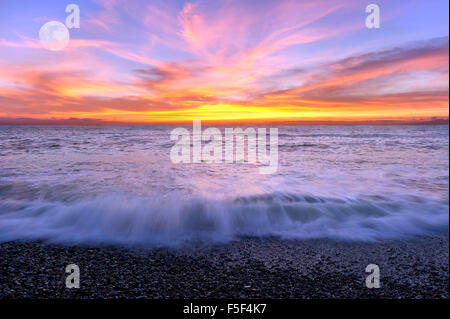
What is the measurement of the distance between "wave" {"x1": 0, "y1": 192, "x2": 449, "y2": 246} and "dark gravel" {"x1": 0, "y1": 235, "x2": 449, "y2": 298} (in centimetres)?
45

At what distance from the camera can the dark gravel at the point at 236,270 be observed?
355cm

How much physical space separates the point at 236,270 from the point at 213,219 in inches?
86.7

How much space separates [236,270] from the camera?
4.07m

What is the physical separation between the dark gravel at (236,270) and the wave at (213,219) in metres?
0.45

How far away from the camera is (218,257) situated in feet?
14.8

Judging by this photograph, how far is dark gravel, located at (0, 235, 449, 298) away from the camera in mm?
3549
